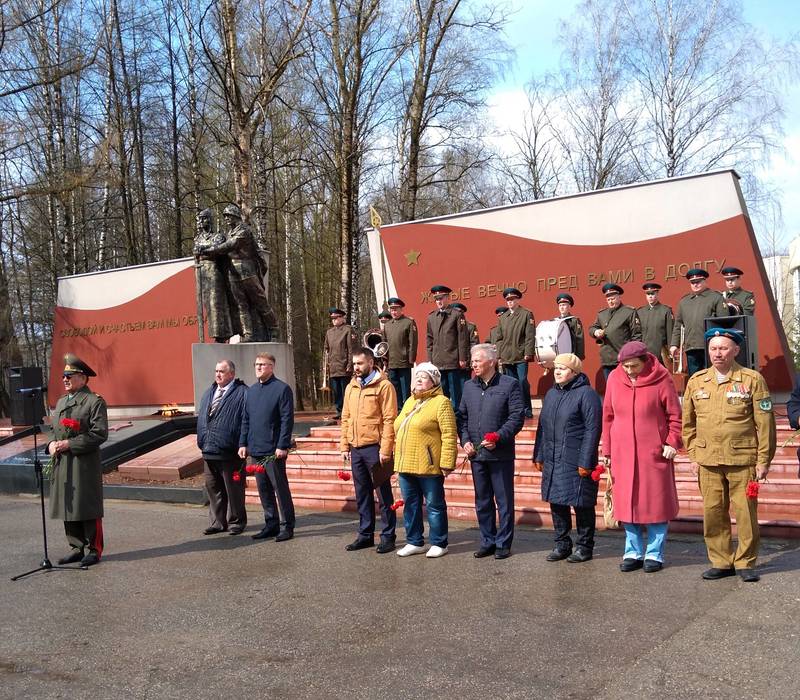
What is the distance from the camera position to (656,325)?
10172 millimetres

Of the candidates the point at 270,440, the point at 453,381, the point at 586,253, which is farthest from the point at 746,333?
the point at 270,440

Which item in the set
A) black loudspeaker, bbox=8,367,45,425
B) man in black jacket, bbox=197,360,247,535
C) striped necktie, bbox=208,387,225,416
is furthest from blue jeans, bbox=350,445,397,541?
black loudspeaker, bbox=8,367,45,425

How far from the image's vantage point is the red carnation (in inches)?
→ 260

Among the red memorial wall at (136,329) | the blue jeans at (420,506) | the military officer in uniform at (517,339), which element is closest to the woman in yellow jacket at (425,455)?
the blue jeans at (420,506)

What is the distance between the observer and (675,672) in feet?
12.4

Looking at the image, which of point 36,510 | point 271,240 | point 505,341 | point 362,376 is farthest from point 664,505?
point 271,240

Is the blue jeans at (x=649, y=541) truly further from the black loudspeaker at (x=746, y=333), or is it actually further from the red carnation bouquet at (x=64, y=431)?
the red carnation bouquet at (x=64, y=431)

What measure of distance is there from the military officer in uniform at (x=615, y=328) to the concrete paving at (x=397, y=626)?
381 centimetres

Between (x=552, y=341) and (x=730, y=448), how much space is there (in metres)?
5.10

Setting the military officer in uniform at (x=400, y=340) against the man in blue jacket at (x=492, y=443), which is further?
the military officer in uniform at (x=400, y=340)

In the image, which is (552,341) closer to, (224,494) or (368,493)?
(368,493)

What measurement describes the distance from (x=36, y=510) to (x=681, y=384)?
356 inches

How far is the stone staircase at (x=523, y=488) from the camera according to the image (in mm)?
6930

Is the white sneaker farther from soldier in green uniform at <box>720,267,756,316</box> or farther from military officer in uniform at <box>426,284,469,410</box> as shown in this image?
soldier in green uniform at <box>720,267,756,316</box>
